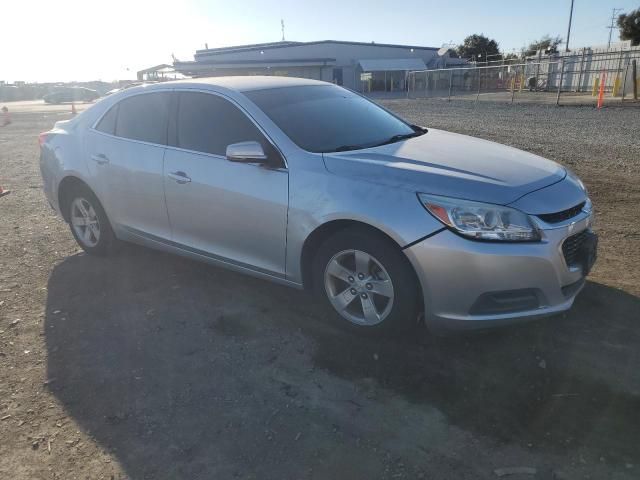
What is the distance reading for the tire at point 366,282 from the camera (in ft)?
10.4

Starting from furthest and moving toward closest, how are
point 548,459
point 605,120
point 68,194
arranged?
point 605,120
point 68,194
point 548,459

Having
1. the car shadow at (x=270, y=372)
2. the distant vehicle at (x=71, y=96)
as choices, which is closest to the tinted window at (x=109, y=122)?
the car shadow at (x=270, y=372)

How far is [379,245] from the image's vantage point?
125 inches

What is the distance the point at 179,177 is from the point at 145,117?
2.83 feet

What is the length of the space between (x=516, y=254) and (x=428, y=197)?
1.94 ft

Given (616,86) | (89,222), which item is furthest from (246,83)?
(616,86)

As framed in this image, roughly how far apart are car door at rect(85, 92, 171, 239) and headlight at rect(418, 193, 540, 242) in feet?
8.05

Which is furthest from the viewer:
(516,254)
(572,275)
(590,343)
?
(590,343)

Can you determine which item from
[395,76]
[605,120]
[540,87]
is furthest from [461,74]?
[605,120]

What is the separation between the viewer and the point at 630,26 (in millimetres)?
49188

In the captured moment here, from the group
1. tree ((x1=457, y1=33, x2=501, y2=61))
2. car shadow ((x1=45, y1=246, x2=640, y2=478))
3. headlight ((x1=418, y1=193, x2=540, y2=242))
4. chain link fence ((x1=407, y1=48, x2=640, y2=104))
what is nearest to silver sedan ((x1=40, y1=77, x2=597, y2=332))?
headlight ((x1=418, y1=193, x2=540, y2=242))

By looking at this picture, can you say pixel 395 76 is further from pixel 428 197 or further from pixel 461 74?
pixel 428 197

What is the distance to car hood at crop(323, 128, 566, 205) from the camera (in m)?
3.08

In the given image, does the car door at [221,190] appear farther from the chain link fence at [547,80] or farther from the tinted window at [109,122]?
the chain link fence at [547,80]
